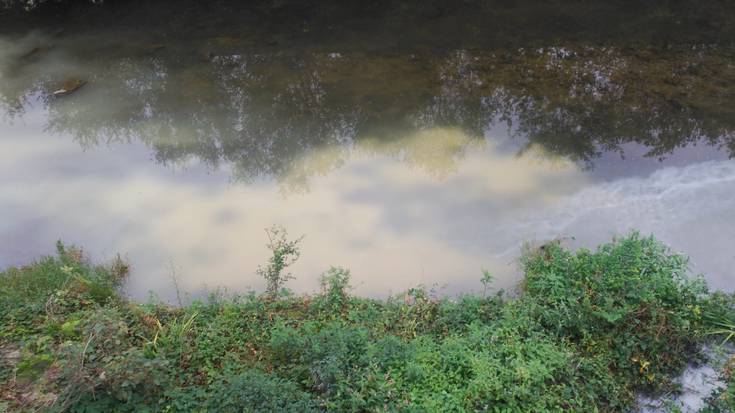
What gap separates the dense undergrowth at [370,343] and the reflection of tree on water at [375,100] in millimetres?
1897

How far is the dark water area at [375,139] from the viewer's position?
185 inches

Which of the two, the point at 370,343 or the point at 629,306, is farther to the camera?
the point at 629,306

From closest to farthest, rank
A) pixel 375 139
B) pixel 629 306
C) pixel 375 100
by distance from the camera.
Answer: pixel 629 306
pixel 375 139
pixel 375 100

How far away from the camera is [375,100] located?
643cm

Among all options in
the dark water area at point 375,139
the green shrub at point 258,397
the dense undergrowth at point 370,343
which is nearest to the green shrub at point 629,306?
the dense undergrowth at point 370,343

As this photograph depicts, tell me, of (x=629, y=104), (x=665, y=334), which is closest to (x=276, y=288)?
(x=665, y=334)

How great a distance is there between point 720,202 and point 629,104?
5.33ft

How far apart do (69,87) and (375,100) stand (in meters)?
3.76

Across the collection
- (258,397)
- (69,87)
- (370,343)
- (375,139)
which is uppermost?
(69,87)

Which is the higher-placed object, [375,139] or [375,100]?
[375,100]

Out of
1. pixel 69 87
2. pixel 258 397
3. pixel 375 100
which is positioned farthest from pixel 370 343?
pixel 69 87

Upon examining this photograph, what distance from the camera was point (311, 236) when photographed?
4.79m

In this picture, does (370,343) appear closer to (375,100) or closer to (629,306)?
(629,306)

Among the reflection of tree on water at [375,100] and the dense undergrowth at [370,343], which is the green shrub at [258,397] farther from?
the reflection of tree on water at [375,100]
